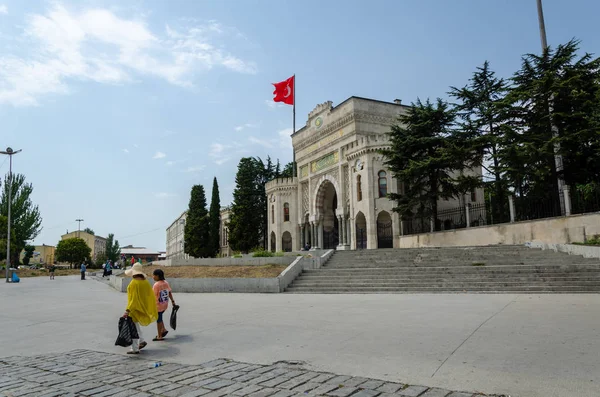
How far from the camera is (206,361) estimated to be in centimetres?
534

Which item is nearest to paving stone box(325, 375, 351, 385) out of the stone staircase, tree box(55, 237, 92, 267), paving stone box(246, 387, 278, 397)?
paving stone box(246, 387, 278, 397)

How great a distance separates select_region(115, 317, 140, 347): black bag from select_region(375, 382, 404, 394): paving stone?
11.4 ft

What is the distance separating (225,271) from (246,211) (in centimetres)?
2406

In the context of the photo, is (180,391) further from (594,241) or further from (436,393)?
(594,241)

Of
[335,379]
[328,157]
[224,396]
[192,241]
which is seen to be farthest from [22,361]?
[192,241]

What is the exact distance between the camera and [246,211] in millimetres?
43562

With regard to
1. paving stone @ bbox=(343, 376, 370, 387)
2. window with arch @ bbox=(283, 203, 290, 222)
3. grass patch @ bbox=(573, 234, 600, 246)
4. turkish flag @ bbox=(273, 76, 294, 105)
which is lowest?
paving stone @ bbox=(343, 376, 370, 387)

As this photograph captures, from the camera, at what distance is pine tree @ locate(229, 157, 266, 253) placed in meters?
43.0

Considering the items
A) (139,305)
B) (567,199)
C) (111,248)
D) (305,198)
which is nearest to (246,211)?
(305,198)

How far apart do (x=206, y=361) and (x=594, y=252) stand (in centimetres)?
1464

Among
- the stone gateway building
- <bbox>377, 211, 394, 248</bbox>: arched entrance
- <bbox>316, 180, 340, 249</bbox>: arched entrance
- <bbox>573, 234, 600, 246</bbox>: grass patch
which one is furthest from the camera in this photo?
<bbox>316, 180, 340, 249</bbox>: arched entrance

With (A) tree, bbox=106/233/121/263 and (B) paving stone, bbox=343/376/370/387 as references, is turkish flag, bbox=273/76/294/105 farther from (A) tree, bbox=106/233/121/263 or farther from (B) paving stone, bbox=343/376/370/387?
(A) tree, bbox=106/233/121/263

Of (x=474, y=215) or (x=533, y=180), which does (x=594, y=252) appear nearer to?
(x=533, y=180)

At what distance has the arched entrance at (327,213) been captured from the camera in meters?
36.9
